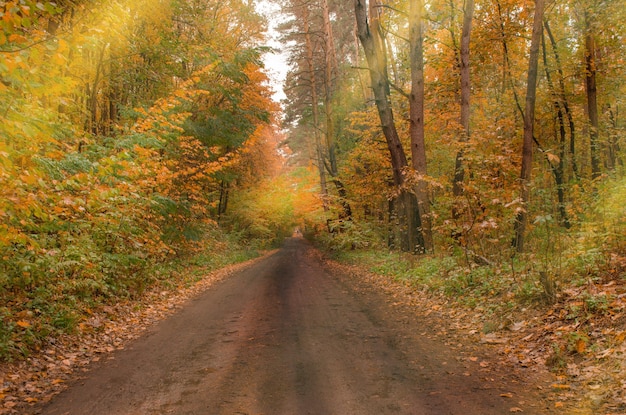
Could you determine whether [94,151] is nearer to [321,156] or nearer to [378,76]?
[378,76]

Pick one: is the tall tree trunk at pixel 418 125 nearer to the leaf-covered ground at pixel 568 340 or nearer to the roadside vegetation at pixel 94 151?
the leaf-covered ground at pixel 568 340

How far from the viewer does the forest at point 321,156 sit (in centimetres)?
620

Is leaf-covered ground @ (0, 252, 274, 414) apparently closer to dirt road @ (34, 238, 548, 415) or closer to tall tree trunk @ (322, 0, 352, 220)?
dirt road @ (34, 238, 548, 415)

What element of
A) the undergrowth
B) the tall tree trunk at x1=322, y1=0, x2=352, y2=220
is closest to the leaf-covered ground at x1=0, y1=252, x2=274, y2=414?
the undergrowth

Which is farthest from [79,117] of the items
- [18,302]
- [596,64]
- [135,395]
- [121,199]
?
[596,64]

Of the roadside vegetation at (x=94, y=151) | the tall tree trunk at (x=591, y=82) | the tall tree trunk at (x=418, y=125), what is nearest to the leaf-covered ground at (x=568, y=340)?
the roadside vegetation at (x=94, y=151)

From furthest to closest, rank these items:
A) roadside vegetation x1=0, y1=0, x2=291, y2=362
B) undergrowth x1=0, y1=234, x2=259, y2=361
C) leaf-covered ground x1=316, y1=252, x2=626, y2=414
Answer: undergrowth x1=0, y1=234, x2=259, y2=361, roadside vegetation x1=0, y1=0, x2=291, y2=362, leaf-covered ground x1=316, y1=252, x2=626, y2=414

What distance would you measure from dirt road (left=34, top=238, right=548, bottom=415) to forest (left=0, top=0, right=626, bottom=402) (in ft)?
4.64

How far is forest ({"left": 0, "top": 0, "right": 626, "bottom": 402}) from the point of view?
6.20 meters

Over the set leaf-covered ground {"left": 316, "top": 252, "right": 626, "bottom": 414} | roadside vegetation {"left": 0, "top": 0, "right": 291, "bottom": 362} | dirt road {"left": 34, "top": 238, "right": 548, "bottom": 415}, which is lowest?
dirt road {"left": 34, "top": 238, "right": 548, "bottom": 415}

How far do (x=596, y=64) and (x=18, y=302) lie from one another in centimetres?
1911

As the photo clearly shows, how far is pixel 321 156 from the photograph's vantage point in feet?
86.2

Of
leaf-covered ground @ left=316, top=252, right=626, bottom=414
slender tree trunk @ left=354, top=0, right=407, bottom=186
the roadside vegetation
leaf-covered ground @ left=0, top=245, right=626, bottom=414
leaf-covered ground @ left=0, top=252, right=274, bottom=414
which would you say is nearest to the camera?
leaf-covered ground @ left=316, top=252, right=626, bottom=414

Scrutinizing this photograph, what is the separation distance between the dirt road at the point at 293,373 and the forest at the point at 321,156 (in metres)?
1.41
